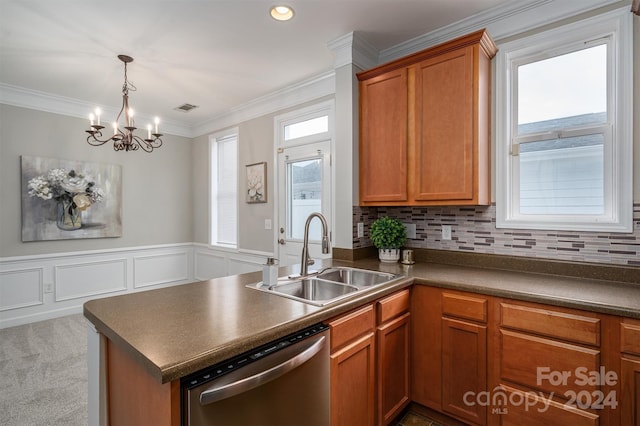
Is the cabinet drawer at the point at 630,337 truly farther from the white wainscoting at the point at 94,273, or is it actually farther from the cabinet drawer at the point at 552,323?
the white wainscoting at the point at 94,273

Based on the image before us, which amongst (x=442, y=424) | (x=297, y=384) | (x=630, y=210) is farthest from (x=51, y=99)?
(x=630, y=210)

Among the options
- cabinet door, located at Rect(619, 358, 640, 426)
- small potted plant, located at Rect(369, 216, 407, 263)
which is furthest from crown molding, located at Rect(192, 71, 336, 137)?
cabinet door, located at Rect(619, 358, 640, 426)

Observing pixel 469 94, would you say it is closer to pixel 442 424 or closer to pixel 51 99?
pixel 442 424

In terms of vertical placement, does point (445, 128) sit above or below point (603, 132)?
above

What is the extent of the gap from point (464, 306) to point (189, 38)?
2.75 meters

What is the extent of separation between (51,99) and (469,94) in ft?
14.7

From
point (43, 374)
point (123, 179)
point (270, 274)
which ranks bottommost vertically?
point (43, 374)

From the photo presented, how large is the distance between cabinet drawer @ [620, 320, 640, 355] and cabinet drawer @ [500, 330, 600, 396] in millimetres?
110

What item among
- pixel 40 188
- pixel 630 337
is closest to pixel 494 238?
pixel 630 337

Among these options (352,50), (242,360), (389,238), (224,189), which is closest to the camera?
(242,360)

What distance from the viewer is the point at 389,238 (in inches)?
97.1

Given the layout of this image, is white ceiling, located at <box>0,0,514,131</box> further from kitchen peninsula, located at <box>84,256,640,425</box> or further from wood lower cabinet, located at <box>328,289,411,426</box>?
wood lower cabinet, located at <box>328,289,411,426</box>

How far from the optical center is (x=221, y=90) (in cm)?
363

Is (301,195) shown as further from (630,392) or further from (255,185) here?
(630,392)
